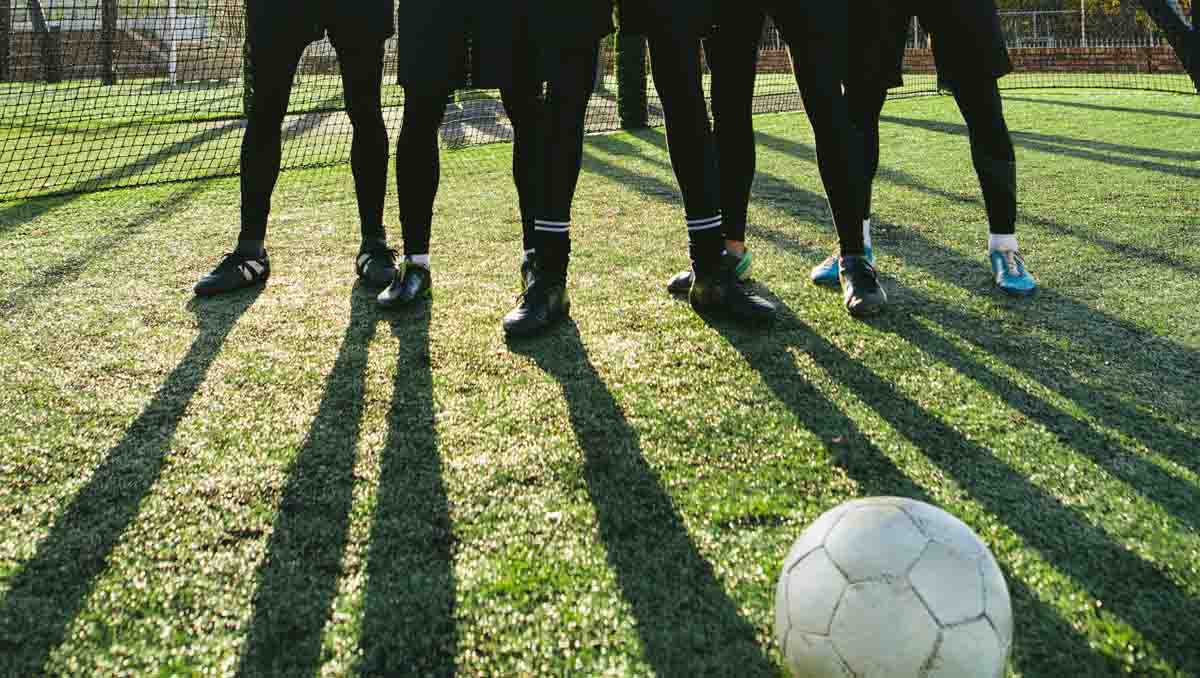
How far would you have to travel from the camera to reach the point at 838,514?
1240mm

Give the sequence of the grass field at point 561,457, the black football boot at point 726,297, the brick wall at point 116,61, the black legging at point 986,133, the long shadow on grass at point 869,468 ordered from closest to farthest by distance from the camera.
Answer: the long shadow on grass at point 869,468, the grass field at point 561,457, the black football boot at point 726,297, the black legging at point 986,133, the brick wall at point 116,61

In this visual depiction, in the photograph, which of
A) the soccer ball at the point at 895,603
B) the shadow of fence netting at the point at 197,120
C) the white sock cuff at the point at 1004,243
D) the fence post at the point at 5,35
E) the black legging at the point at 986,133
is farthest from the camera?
the fence post at the point at 5,35

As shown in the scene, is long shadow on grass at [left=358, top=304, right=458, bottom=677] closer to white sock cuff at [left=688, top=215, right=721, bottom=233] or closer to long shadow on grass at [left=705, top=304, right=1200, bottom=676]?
long shadow on grass at [left=705, top=304, right=1200, bottom=676]

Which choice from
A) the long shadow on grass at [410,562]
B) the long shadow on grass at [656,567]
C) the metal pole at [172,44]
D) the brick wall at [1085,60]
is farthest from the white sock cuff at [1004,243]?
the brick wall at [1085,60]

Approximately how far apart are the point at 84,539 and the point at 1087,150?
7.07 m

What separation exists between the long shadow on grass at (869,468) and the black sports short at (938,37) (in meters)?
1.03

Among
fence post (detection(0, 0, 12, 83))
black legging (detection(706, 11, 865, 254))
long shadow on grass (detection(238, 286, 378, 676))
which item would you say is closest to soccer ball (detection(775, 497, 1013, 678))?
long shadow on grass (detection(238, 286, 378, 676))

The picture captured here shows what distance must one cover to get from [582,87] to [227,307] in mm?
1527

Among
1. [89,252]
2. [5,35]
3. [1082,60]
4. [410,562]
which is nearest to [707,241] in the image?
[410,562]

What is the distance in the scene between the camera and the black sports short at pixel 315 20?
124 inches

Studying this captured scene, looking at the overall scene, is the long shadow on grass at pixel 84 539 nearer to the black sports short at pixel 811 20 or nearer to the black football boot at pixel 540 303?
the black football boot at pixel 540 303

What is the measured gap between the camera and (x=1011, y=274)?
10.1 feet

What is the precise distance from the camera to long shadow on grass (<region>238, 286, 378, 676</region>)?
50.4 inches

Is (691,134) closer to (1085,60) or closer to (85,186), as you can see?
(85,186)
